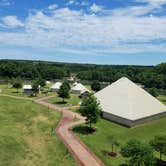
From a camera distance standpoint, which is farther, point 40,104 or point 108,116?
point 40,104

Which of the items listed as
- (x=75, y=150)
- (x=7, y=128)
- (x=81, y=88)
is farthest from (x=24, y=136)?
(x=81, y=88)

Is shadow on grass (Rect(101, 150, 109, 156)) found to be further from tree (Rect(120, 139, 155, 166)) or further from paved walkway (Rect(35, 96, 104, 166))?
tree (Rect(120, 139, 155, 166))

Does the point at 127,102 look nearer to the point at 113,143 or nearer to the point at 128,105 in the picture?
the point at 128,105

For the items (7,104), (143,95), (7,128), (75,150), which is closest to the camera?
(75,150)

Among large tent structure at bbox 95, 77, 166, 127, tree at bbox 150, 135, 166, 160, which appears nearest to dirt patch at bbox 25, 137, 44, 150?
tree at bbox 150, 135, 166, 160

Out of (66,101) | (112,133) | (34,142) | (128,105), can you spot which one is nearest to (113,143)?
(112,133)

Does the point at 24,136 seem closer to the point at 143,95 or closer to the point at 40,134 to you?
the point at 40,134

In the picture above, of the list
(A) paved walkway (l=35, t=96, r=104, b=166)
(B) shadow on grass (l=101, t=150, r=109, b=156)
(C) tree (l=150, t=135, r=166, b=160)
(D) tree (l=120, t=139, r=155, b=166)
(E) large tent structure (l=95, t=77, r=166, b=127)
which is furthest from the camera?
(E) large tent structure (l=95, t=77, r=166, b=127)
